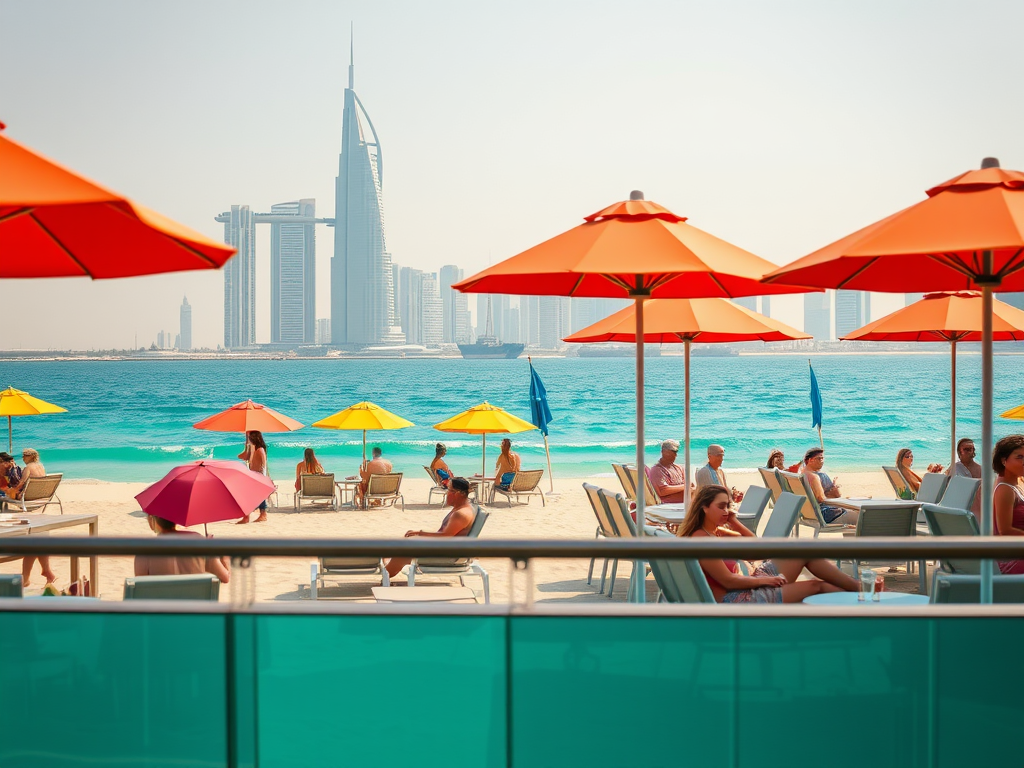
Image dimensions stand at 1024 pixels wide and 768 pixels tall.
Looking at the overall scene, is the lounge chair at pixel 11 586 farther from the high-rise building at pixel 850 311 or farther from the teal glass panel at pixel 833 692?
the high-rise building at pixel 850 311

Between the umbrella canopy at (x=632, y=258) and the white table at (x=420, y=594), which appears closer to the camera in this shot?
the umbrella canopy at (x=632, y=258)

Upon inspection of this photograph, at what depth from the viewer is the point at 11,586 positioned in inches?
117

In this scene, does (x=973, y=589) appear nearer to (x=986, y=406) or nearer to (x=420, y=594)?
(x=986, y=406)

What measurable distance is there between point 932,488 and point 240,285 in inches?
6295

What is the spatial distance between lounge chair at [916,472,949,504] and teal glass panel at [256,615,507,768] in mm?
7961

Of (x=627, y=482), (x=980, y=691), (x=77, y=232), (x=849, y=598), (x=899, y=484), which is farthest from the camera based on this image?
(x=899, y=484)

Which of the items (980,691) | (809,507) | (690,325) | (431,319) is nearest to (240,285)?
(431,319)

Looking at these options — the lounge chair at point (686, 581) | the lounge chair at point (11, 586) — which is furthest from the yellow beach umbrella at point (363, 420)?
the lounge chair at point (11, 586)

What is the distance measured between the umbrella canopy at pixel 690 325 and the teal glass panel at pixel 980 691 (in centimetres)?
493

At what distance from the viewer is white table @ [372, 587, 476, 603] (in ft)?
19.1

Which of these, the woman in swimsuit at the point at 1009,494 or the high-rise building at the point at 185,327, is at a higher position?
the high-rise building at the point at 185,327

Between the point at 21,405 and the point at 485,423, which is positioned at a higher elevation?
the point at 21,405

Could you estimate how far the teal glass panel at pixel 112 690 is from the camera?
2.59 m

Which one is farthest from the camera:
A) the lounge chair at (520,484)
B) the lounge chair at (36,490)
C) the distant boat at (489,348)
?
the distant boat at (489,348)
